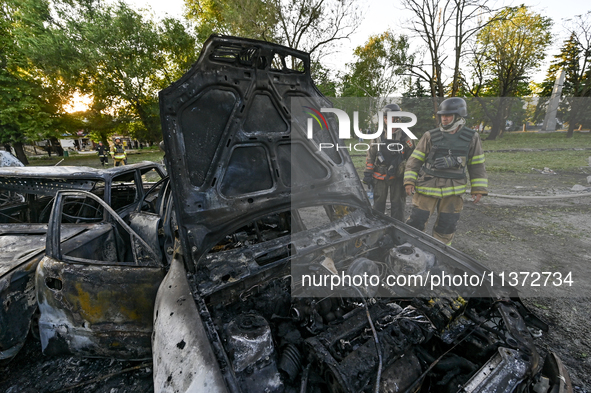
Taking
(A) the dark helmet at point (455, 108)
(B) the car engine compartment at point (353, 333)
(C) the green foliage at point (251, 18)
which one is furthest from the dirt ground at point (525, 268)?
(C) the green foliage at point (251, 18)

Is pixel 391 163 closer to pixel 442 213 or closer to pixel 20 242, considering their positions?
pixel 442 213

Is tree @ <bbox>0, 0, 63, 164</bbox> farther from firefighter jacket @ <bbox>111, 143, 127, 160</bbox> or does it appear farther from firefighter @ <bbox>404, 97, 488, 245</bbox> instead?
firefighter @ <bbox>404, 97, 488, 245</bbox>

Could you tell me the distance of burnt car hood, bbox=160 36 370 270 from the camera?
1768 mm

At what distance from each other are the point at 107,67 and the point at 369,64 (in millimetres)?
17414

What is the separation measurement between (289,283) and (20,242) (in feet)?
8.41

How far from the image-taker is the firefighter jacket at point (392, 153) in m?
4.20

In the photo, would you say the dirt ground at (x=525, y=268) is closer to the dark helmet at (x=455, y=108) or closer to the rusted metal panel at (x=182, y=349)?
the rusted metal panel at (x=182, y=349)

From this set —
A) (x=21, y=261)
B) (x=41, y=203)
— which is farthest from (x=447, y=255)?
(x=41, y=203)

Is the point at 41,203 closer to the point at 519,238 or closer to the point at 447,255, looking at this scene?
the point at 447,255

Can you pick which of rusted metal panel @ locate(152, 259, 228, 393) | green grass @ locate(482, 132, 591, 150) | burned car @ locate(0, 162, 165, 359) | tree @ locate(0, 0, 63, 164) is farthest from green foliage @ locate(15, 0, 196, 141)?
green grass @ locate(482, 132, 591, 150)

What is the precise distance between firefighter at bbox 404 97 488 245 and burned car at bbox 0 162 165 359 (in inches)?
142

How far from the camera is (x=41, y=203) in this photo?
337 cm

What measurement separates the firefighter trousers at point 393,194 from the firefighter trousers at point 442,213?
831 mm

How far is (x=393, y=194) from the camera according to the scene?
4.39 meters
